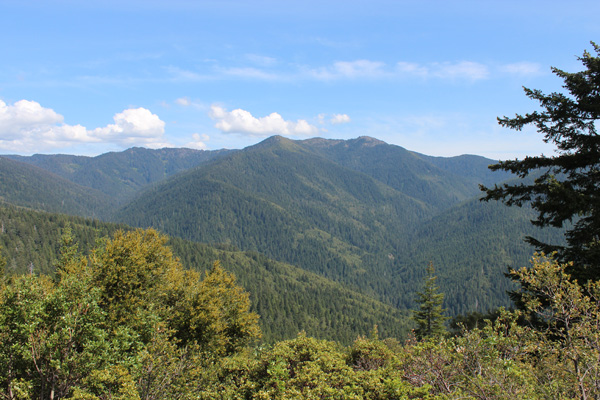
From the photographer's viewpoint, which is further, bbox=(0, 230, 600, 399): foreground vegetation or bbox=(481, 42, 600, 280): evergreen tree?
bbox=(481, 42, 600, 280): evergreen tree

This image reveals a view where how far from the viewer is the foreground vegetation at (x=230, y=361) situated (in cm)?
874

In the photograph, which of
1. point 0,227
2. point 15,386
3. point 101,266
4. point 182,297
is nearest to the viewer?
point 15,386

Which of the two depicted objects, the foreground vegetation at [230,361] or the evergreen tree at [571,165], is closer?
the foreground vegetation at [230,361]

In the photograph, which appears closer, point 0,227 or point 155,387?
point 155,387

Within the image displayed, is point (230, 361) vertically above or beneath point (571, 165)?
beneath

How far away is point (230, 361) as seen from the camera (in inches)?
738

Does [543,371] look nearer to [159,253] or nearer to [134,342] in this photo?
[134,342]

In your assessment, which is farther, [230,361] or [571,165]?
[230,361]

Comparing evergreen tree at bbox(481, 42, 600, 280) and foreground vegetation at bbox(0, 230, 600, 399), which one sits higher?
evergreen tree at bbox(481, 42, 600, 280)

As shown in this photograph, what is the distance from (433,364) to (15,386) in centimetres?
1663

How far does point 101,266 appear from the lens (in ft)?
78.8

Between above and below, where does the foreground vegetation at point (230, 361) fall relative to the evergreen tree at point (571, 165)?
below

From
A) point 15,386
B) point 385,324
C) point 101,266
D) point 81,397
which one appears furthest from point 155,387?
point 385,324

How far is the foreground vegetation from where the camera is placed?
8.74m
